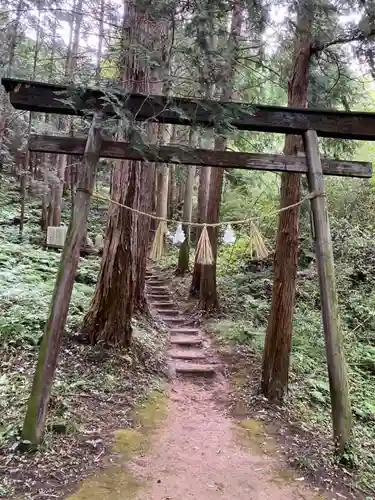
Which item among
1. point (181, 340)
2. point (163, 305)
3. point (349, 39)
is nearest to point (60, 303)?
point (181, 340)

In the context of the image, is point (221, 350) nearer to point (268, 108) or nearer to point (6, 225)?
point (268, 108)

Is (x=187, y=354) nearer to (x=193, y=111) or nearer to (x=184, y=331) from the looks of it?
(x=184, y=331)

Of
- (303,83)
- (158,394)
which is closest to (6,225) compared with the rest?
(158,394)

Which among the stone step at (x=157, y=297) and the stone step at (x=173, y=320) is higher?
the stone step at (x=157, y=297)

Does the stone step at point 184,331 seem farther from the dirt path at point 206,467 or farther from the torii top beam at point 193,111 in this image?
the torii top beam at point 193,111

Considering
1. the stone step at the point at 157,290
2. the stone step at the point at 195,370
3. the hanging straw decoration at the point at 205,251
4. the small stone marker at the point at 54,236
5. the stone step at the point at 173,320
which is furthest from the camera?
the small stone marker at the point at 54,236

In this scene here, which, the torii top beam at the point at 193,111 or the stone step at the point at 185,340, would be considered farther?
the stone step at the point at 185,340

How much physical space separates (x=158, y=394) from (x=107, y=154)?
11.0 ft

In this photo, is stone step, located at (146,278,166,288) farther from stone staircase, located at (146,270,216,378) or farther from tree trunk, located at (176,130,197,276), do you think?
tree trunk, located at (176,130,197,276)

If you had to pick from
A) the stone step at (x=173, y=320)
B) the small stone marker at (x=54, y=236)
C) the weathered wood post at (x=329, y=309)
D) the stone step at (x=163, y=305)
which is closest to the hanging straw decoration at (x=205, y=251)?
the weathered wood post at (x=329, y=309)

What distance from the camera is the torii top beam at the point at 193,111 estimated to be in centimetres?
417

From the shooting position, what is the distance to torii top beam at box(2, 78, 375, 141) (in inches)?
164

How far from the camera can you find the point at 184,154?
443 centimetres

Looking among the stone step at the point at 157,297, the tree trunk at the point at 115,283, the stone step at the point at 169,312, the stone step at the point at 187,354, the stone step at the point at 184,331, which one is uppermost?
the tree trunk at the point at 115,283
